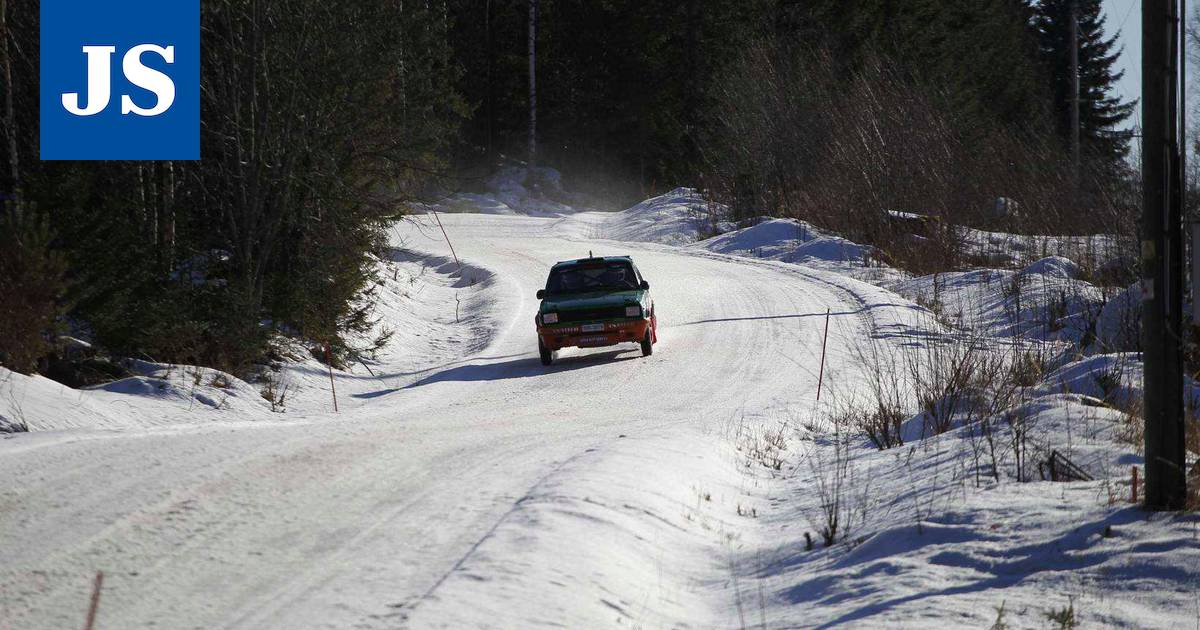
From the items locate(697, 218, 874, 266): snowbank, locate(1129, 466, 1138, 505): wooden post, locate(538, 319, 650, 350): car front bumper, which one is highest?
locate(697, 218, 874, 266): snowbank

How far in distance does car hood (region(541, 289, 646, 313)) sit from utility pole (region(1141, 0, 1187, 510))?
11387 millimetres

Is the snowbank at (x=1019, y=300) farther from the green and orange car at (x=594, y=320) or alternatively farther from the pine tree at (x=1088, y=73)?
the pine tree at (x=1088, y=73)

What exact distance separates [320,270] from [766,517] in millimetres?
11512

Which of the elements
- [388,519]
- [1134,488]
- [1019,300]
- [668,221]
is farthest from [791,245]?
[388,519]

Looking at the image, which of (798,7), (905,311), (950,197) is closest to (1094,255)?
(905,311)

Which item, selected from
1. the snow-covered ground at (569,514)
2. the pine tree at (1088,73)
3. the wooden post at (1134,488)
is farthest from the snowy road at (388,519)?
the pine tree at (1088,73)

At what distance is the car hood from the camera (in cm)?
1789

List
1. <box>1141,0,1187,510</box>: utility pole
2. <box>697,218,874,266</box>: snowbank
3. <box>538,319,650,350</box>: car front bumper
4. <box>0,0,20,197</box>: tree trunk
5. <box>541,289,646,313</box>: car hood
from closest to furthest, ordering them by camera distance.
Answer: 1. <box>1141,0,1187,510</box>: utility pole
2. <box>0,0,20,197</box>: tree trunk
3. <box>538,319,650,350</box>: car front bumper
4. <box>541,289,646,313</box>: car hood
5. <box>697,218,874,266</box>: snowbank

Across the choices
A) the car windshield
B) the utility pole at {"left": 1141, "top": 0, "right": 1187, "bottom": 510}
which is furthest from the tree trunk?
the utility pole at {"left": 1141, "top": 0, "right": 1187, "bottom": 510}

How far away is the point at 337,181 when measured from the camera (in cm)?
1783

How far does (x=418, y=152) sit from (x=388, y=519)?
1428 cm

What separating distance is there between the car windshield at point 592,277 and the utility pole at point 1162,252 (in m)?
12.3

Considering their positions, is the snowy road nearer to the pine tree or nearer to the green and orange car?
the green and orange car

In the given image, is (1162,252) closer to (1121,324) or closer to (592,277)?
(1121,324)
